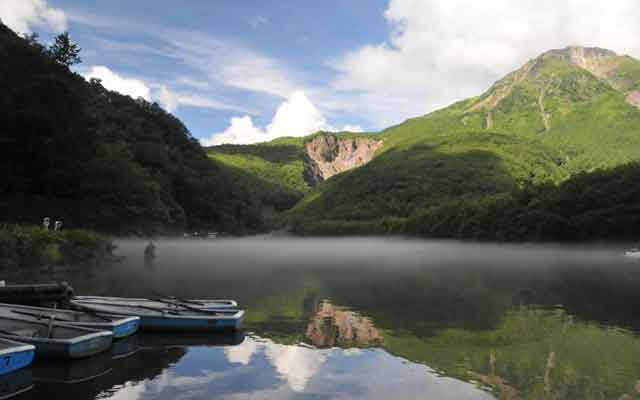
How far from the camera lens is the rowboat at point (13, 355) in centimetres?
1284

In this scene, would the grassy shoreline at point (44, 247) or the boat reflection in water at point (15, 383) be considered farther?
the grassy shoreline at point (44, 247)

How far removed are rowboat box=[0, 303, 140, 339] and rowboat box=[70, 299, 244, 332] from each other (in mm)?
908

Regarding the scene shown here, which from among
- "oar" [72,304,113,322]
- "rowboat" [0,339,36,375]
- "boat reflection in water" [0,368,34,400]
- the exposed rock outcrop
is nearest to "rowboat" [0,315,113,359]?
"boat reflection in water" [0,368,34,400]

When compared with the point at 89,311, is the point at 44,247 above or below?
above

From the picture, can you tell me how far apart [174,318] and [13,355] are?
23.6ft

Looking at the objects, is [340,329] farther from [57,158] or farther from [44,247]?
[57,158]

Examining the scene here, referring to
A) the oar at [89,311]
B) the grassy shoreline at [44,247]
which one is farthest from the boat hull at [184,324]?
the grassy shoreline at [44,247]

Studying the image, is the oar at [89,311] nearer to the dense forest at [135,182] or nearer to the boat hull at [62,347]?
the boat hull at [62,347]

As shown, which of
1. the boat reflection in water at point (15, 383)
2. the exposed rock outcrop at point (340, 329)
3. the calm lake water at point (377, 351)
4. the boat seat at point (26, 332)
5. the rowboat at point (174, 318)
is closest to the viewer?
the boat reflection in water at point (15, 383)

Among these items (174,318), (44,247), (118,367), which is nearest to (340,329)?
(174,318)

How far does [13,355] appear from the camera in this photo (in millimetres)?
13031

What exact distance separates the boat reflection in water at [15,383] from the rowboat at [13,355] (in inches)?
13.0

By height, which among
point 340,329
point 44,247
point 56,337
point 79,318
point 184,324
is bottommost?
point 340,329

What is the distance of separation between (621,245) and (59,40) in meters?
91.5
